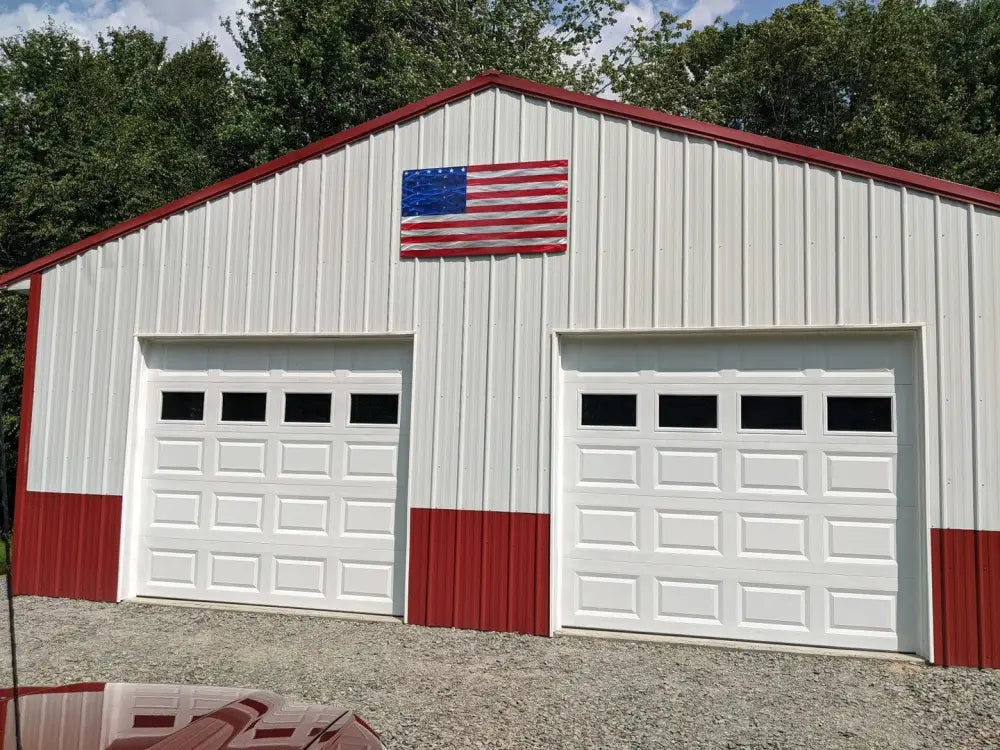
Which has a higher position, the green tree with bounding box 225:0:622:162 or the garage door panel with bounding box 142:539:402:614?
the green tree with bounding box 225:0:622:162

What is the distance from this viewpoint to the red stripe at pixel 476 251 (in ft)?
23.4

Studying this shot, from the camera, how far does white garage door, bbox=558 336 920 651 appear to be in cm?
641

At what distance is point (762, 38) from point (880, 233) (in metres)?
15.4

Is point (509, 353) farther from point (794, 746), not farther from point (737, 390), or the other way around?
point (794, 746)

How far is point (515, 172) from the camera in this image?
7.31 metres

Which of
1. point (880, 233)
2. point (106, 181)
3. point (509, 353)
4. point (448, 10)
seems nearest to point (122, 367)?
point (509, 353)

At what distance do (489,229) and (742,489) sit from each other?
3.25 metres

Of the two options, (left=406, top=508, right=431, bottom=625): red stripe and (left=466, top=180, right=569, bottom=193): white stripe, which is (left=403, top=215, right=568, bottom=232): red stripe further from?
(left=406, top=508, right=431, bottom=625): red stripe

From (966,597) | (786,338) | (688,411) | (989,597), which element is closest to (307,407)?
(688,411)

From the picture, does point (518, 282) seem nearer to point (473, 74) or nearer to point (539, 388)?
point (539, 388)

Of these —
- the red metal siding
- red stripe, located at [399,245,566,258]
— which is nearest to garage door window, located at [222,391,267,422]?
red stripe, located at [399,245,566,258]

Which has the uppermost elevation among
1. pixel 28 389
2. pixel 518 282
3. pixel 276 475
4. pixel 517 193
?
pixel 517 193

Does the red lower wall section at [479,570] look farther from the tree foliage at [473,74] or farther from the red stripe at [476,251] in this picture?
the tree foliage at [473,74]

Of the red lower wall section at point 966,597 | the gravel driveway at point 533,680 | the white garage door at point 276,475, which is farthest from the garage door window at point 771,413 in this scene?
the white garage door at point 276,475
